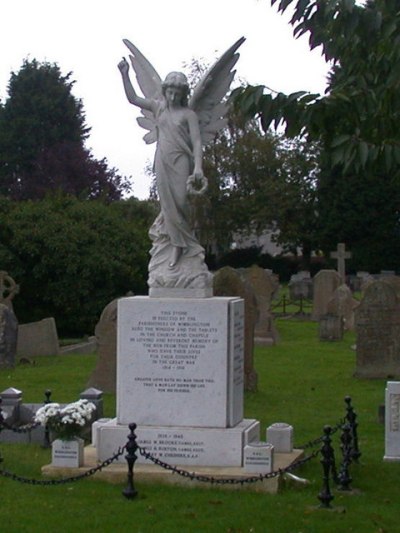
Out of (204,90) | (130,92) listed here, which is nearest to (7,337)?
(130,92)

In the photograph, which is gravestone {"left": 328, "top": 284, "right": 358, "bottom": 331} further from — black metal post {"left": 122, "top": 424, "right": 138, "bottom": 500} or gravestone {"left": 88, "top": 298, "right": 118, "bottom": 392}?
black metal post {"left": 122, "top": 424, "right": 138, "bottom": 500}

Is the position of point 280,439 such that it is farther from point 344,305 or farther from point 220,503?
point 344,305

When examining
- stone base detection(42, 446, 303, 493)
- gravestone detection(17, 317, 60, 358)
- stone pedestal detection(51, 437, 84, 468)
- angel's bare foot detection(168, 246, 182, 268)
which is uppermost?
angel's bare foot detection(168, 246, 182, 268)

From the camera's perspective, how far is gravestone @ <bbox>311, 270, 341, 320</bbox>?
33531 millimetres

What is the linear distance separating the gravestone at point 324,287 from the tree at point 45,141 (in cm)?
2764

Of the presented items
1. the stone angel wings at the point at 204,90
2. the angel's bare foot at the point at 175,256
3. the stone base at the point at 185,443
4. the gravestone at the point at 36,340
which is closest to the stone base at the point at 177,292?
the angel's bare foot at the point at 175,256

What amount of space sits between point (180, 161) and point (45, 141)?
55293mm

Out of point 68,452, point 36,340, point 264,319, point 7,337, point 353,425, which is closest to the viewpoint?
point 68,452

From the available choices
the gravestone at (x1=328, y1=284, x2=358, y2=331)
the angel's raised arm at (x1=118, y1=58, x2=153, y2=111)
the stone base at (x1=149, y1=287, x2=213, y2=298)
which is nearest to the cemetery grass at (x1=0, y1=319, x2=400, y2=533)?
the stone base at (x1=149, y1=287, x2=213, y2=298)

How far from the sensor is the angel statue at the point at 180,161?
38.8 ft

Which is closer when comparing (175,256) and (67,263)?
(175,256)

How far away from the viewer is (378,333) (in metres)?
20.2

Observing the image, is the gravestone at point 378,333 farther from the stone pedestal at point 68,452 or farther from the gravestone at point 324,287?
the gravestone at point 324,287

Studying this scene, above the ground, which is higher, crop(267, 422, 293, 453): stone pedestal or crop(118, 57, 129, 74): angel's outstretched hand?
crop(118, 57, 129, 74): angel's outstretched hand
